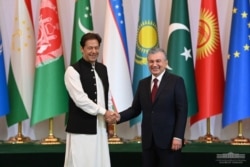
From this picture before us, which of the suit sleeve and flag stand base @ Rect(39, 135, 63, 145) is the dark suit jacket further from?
flag stand base @ Rect(39, 135, 63, 145)

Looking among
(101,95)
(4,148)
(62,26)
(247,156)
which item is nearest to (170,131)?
(101,95)

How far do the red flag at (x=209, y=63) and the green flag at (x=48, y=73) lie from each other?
56.9 inches

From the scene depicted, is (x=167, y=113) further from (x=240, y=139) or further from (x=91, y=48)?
(x=240, y=139)

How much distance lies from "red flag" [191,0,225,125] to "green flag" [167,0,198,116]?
0.09 metres

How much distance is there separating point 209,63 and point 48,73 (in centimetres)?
168

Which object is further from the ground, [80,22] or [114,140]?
[80,22]

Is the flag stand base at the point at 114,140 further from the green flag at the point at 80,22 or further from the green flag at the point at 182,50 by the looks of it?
the green flag at the point at 80,22

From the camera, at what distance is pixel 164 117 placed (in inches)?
117

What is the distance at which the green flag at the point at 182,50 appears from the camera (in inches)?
184

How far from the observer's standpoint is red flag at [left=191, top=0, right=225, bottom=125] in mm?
4664

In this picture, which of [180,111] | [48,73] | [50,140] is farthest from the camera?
[50,140]

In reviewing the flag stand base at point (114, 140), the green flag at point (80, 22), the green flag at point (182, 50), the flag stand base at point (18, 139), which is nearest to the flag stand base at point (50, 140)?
the flag stand base at point (18, 139)

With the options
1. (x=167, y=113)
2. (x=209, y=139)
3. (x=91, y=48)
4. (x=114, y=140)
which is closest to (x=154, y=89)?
(x=167, y=113)

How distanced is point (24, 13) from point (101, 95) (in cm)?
195
